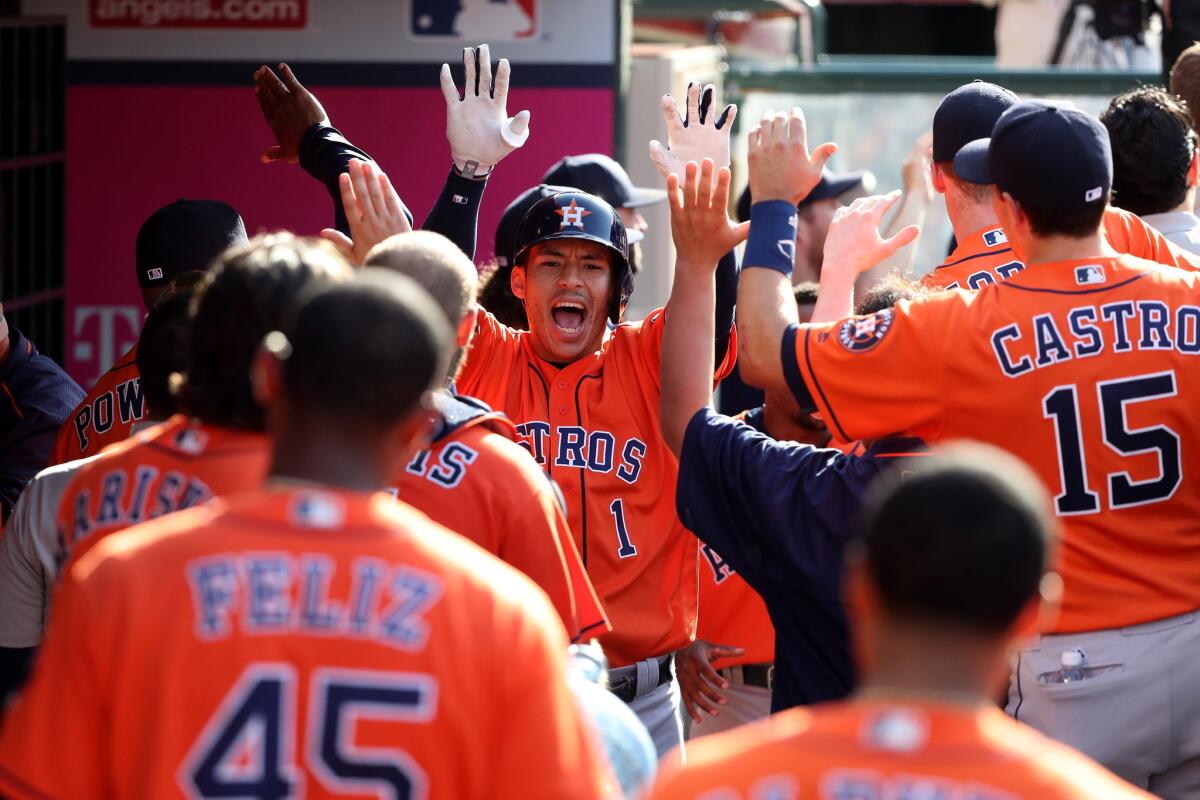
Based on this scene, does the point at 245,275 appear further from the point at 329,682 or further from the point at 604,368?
the point at 604,368

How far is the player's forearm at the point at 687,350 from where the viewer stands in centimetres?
354

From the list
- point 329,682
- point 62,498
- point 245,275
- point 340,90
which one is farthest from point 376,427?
point 340,90

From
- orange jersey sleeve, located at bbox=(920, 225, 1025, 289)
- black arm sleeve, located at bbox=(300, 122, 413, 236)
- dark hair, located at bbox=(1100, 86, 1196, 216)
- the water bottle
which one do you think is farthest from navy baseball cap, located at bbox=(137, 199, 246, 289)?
dark hair, located at bbox=(1100, 86, 1196, 216)

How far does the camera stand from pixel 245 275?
7.58 ft

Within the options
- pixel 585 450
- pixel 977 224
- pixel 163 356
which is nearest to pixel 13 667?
pixel 163 356

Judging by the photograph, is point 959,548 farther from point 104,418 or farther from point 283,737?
point 104,418

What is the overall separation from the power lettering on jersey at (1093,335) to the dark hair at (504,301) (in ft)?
6.54

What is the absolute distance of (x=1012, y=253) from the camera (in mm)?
3945

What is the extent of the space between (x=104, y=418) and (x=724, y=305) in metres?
1.62

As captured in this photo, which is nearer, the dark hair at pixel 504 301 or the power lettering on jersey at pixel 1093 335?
the power lettering on jersey at pixel 1093 335

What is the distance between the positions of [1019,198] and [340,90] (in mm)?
2979

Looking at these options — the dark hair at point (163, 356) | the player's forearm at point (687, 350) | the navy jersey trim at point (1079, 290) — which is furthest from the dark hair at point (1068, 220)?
the dark hair at point (163, 356)

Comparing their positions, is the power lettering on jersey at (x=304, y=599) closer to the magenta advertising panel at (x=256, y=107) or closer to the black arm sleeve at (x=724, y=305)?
the black arm sleeve at (x=724, y=305)

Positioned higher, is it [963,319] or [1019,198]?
[1019,198]
